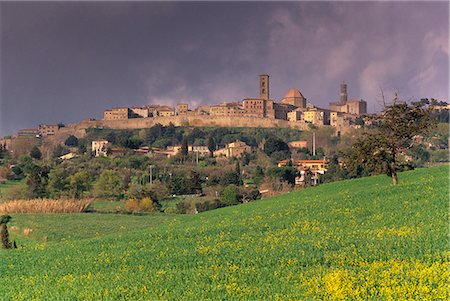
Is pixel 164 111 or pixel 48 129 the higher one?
pixel 164 111

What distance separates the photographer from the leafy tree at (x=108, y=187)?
67250mm

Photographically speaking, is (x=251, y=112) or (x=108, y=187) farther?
(x=251, y=112)

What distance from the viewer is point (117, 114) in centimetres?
15450

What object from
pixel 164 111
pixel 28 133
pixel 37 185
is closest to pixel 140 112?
pixel 164 111

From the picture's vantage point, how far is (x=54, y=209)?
45.0 m

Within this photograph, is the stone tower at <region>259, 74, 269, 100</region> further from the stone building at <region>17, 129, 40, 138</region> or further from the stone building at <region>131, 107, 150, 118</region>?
the stone building at <region>17, 129, 40, 138</region>

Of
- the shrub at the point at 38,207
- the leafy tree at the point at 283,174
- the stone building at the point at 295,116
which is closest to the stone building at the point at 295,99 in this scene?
the stone building at the point at 295,116

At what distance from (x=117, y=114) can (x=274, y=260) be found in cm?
14334

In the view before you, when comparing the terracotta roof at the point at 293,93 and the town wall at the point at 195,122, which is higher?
the terracotta roof at the point at 293,93

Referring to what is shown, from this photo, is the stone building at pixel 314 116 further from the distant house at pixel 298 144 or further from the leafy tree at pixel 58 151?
the leafy tree at pixel 58 151

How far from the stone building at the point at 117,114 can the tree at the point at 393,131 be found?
12859 cm

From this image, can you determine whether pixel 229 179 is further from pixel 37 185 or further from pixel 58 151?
pixel 58 151

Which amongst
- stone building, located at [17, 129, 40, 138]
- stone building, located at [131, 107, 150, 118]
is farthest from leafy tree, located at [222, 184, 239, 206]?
stone building, located at [131, 107, 150, 118]

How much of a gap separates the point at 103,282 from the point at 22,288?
181cm
